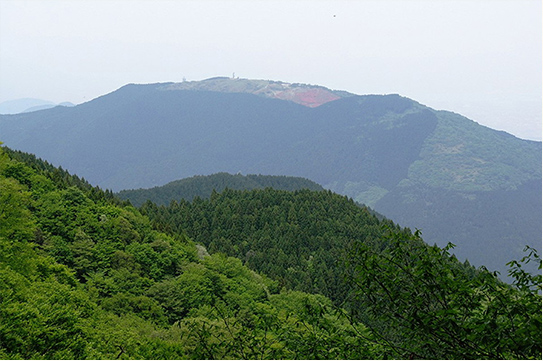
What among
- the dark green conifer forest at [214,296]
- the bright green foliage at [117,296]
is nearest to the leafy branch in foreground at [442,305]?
the dark green conifer forest at [214,296]

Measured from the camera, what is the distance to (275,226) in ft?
392

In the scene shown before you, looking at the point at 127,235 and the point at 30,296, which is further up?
the point at 30,296

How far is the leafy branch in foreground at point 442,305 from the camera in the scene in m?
8.23

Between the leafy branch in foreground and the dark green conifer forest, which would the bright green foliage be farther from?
the leafy branch in foreground

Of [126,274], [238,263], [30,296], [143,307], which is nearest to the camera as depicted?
[30,296]

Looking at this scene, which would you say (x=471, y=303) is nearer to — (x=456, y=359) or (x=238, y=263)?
(x=456, y=359)


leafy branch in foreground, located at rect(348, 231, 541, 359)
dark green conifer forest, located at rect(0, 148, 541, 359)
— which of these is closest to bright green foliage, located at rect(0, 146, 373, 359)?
dark green conifer forest, located at rect(0, 148, 541, 359)

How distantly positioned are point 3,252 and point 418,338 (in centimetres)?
2252

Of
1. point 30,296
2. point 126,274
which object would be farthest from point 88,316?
point 126,274

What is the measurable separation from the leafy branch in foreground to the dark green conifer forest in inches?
1.2

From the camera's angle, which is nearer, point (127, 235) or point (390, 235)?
point (390, 235)

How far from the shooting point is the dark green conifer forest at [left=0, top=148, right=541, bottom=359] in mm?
8898

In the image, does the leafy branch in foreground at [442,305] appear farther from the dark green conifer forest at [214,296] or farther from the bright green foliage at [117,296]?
the bright green foliage at [117,296]

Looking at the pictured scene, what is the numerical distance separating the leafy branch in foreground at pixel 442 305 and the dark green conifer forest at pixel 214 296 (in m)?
0.03
